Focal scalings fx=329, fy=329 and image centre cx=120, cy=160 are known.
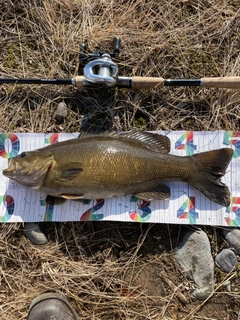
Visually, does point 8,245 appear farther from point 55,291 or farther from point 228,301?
point 228,301

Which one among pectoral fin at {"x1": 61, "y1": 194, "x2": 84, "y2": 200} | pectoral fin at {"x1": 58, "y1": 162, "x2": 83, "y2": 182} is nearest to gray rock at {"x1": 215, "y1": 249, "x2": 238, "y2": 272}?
pectoral fin at {"x1": 61, "y1": 194, "x2": 84, "y2": 200}

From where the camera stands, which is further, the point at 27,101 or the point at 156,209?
the point at 27,101

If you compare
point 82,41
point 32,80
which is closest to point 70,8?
point 82,41

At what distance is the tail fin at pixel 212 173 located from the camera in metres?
3.18

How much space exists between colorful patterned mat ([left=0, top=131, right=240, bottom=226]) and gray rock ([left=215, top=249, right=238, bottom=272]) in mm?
292

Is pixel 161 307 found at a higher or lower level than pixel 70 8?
lower

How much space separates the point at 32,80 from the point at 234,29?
233 centimetres

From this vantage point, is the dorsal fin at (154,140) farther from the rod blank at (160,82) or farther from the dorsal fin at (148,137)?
the rod blank at (160,82)

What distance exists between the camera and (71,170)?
3154 mm

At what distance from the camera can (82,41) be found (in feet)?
12.3

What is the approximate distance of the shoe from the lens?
326 centimetres

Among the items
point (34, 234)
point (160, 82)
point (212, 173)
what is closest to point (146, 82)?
point (160, 82)

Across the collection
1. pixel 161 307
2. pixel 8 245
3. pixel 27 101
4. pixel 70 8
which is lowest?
pixel 161 307

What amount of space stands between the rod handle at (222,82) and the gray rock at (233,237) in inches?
57.4
